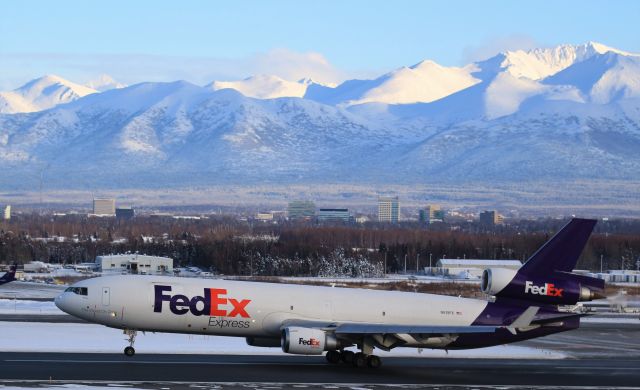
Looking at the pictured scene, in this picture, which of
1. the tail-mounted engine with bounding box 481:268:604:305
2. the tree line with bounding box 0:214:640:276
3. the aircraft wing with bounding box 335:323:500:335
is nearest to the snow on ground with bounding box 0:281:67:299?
the tree line with bounding box 0:214:640:276

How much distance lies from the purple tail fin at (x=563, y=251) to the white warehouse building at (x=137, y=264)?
75.4 metres

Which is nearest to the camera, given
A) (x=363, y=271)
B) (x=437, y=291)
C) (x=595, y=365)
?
(x=595, y=365)

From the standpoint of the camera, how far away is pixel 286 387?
41.4m

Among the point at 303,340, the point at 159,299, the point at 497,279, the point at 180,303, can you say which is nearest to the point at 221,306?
the point at 180,303

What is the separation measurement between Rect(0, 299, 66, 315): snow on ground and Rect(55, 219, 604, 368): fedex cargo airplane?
980 inches

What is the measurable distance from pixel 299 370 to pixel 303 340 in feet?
4.45

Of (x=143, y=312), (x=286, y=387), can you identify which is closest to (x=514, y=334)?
(x=286, y=387)

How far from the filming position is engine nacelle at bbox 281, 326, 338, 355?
4544 cm

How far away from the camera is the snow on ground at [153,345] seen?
5206cm

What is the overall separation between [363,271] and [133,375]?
9240 cm

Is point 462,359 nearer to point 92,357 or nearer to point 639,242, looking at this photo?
point 92,357

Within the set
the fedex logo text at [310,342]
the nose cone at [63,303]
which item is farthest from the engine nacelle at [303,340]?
the nose cone at [63,303]

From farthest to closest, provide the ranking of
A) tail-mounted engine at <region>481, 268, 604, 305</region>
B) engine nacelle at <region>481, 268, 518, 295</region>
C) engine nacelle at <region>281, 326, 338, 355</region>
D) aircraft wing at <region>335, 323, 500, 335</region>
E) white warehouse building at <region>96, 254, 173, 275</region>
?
1. white warehouse building at <region>96, 254, 173, 275</region>
2. engine nacelle at <region>481, 268, 518, 295</region>
3. tail-mounted engine at <region>481, 268, 604, 305</region>
4. aircraft wing at <region>335, 323, 500, 335</region>
5. engine nacelle at <region>281, 326, 338, 355</region>

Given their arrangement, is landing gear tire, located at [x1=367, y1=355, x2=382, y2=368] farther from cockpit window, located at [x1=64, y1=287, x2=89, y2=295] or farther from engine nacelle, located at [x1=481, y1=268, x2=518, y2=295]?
cockpit window, located at [x1=64, y1=287, x2=89, y2=295]
